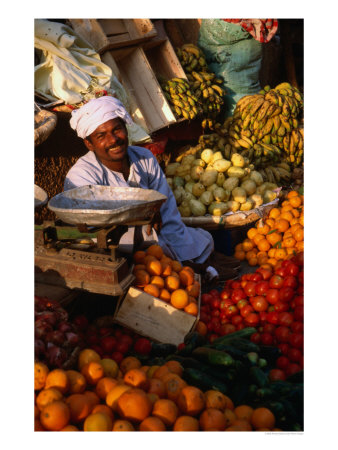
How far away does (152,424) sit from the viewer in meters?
1.55

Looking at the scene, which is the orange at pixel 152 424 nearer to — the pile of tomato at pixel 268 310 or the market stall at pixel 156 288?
the market stall at pixel 156 288

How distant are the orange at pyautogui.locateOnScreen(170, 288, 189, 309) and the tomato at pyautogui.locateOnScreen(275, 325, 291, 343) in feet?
1.92

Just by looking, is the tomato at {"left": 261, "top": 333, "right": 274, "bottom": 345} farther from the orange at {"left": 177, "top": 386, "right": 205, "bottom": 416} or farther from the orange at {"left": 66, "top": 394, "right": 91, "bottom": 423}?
the orange at {"left": 66, "top": 394, "right": 91, "bottom": 423}

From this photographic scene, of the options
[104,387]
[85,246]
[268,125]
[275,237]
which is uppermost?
[85,246]

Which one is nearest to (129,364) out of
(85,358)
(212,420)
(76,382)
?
(85,358)

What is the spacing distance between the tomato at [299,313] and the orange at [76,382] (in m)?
1.34

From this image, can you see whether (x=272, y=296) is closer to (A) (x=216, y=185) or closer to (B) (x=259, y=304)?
(B) (x=259, y=304)

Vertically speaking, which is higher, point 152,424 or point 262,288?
point 152,424

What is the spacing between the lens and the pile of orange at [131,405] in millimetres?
1569

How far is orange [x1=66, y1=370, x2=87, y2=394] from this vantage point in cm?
175

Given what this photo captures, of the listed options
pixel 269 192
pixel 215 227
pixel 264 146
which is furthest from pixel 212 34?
pixel 215 227

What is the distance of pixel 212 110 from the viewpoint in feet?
18.5

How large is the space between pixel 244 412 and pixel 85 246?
1.27m

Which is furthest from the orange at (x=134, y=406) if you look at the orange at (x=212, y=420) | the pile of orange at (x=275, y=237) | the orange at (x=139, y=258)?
the pile of orange at (x=275, y=237)
